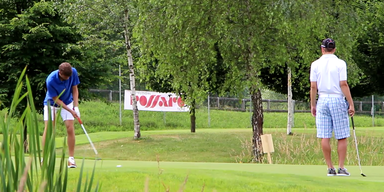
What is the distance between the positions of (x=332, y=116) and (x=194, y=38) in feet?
31.2

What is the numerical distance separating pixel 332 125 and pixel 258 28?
8.60 meters

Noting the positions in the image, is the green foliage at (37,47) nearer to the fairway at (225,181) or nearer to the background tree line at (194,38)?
the background tree line at (194,38)

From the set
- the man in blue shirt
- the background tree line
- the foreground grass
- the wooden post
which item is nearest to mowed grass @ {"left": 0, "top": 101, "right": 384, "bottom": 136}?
the foreground grass

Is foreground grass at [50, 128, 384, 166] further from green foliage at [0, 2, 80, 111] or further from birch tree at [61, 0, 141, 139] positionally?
birch tree at [61, 0, 141, 139]

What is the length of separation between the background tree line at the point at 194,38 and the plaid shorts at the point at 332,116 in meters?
7.41

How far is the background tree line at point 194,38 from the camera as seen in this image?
53.6 feet

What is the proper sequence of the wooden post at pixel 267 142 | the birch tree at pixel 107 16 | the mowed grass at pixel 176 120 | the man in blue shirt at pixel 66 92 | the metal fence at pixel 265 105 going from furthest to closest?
the metal fence at pixel 265 105 → the mowed grass at pixel 176 120 → the birch tree at pixel 107 16 → the wooden post at pixel 267 142 → the man in blue shirt at pixel 66 92

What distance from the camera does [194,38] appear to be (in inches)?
676

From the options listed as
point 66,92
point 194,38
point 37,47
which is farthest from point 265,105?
point 66,92

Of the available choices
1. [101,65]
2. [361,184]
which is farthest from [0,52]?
[361,184]

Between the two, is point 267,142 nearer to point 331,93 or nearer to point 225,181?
point 331,93

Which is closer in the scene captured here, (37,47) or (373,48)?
(37,47)

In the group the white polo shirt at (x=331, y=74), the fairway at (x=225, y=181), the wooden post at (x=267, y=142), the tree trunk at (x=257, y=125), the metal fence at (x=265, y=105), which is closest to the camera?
the fairway at (x=225, y=181)

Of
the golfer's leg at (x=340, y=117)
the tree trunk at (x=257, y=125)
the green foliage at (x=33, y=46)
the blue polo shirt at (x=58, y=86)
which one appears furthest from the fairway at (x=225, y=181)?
the green foliage at (x=33, y=46)
